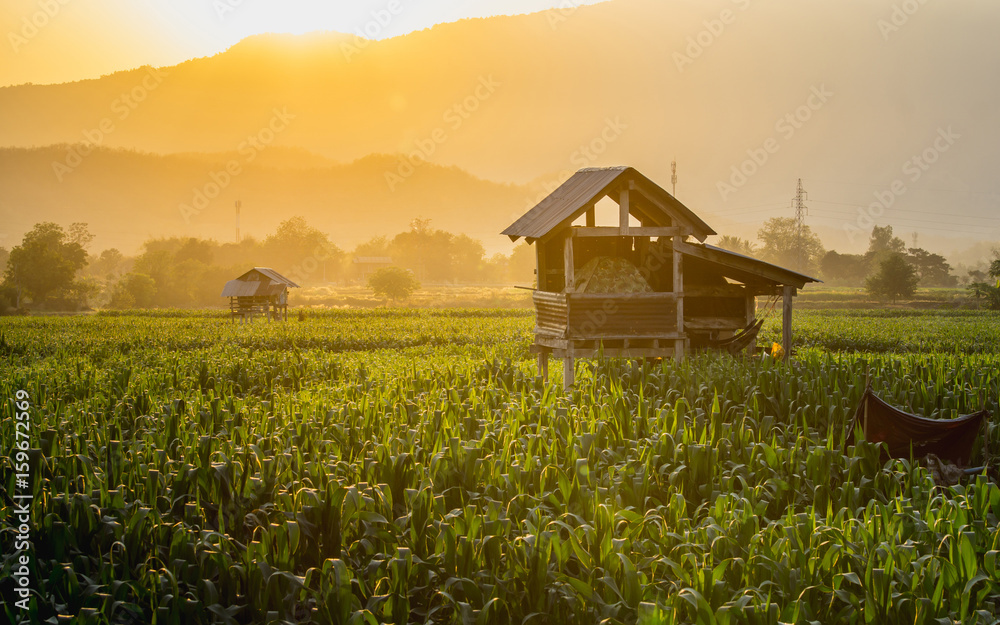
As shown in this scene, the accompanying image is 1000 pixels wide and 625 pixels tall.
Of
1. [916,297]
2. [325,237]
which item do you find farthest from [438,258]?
[916,297]

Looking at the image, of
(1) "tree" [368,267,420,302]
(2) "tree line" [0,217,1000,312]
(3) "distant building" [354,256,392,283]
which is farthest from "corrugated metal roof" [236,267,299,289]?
(3) "distant building" [354,256,392,283]

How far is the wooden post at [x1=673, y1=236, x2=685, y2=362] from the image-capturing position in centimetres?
1631

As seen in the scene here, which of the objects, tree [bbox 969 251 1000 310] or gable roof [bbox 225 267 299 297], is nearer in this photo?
gable roof [bbox 225 267 299 297]

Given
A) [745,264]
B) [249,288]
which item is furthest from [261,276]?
[745,264]

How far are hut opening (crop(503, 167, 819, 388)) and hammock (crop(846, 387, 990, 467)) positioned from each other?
6.45 m

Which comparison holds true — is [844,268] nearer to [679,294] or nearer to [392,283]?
[392,283]

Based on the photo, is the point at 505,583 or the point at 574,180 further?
the point at 574,180

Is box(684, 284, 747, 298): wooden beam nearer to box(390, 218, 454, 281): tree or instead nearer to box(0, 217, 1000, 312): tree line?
box(0, 217, 1000, 312): tree line

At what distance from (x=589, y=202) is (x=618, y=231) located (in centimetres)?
98

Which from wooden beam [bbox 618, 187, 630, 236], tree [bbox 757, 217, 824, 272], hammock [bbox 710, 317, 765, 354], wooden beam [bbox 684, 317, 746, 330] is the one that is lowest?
hammock [bbox 710, 317, 765, 354]

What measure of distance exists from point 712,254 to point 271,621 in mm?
13746

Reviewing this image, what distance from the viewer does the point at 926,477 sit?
7.76 metres

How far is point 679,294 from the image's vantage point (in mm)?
16297

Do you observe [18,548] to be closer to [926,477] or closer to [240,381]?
[926,477]
